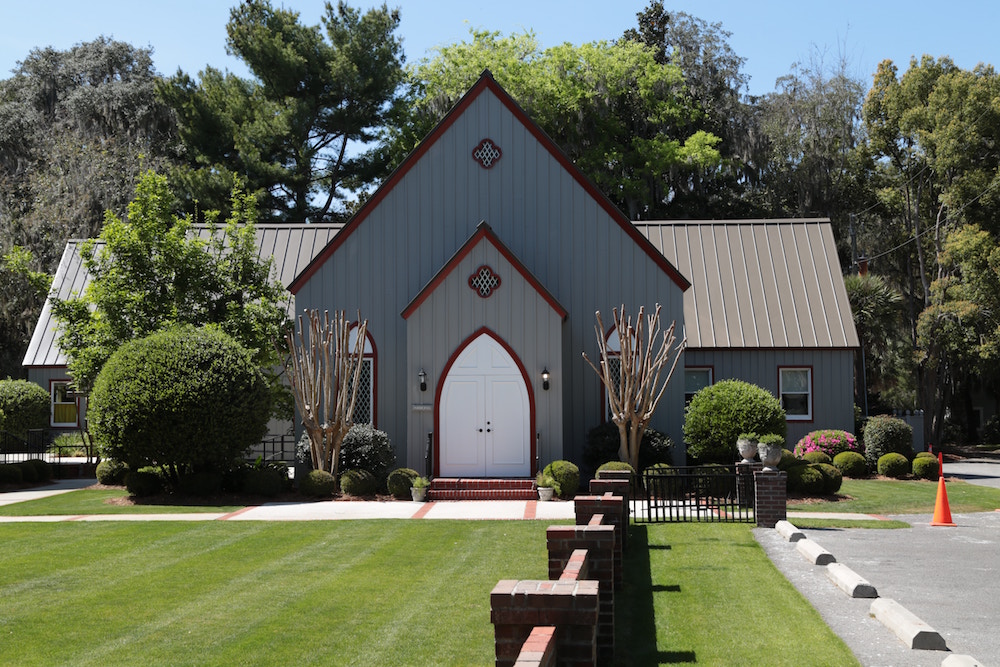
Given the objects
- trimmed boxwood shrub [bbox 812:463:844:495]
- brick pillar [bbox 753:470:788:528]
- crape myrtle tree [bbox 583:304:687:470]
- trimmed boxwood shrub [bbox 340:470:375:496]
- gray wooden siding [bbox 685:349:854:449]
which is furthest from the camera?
gray wooden siding [bbox 685:349:854:449]

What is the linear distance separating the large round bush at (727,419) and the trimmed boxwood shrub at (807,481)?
1.39 meters

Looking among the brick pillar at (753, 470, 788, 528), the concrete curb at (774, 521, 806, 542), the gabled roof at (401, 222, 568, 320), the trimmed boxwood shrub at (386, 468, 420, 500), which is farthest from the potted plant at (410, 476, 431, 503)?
the concrete curb at (774, 521, 806, 542)

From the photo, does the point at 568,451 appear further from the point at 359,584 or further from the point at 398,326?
the point at 359,584

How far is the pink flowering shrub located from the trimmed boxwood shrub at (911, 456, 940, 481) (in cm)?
155

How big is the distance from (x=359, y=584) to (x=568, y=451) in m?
12.6

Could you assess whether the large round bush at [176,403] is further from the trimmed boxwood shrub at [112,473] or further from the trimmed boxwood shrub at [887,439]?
the trimmed boxwood shrub at [887,439]

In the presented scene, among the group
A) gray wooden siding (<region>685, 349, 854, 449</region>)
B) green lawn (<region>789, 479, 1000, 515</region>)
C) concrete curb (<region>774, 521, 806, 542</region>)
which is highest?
gray wooden siding (<region>685, 349, 854, 449</region>)

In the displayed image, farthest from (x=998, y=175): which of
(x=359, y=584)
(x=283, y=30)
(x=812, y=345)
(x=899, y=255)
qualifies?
(x=359, y=584)

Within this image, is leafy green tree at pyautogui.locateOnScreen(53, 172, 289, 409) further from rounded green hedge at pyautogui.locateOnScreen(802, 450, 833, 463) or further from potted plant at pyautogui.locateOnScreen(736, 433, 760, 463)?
rounded green hedge at pyautogui.locateOnScreen(802, 450, 833, 463)

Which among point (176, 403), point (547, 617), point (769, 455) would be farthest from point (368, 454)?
point (547, 617)

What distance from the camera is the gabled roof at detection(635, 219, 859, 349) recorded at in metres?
27.5

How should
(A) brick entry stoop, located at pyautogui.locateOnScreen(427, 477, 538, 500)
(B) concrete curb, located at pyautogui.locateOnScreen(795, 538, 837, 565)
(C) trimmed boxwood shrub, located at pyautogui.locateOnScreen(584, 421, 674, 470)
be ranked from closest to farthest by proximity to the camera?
(B) concrete curb, located at pyautogui.locateOnScreen(795, 538, 837, 565), (A) brick entry stoop, located at pyautogui.locateOnScreen(427, 477, 538, 500), (C) trimmed boxwood shrub, located at pyautogui.locateOnScreen(584, 421, 674, 470)

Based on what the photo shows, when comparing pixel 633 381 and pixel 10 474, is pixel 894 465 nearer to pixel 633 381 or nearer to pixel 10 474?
pixel 633 381

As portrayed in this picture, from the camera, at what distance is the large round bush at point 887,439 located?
25.9 m
